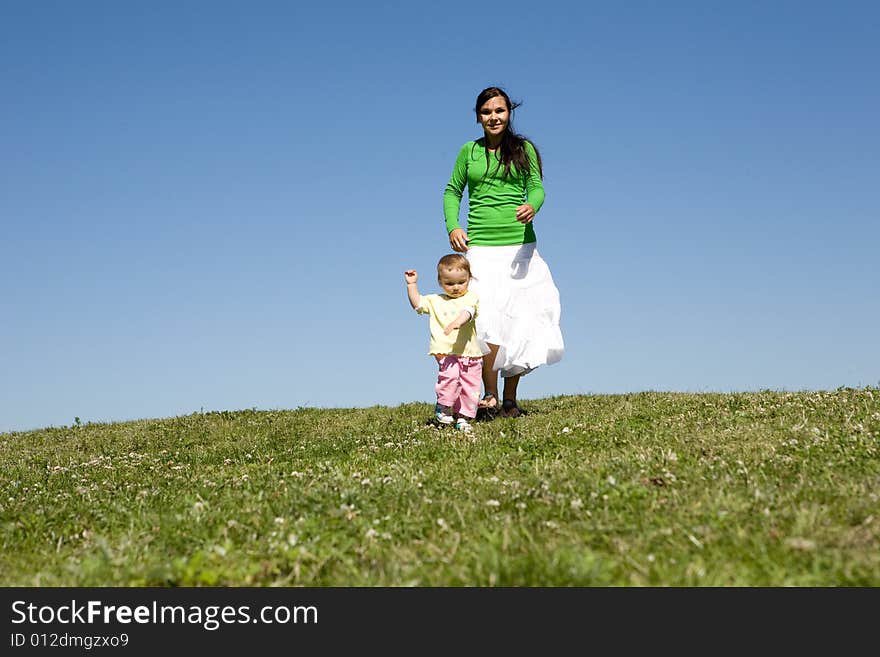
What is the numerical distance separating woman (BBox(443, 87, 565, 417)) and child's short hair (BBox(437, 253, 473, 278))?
54 centimetres

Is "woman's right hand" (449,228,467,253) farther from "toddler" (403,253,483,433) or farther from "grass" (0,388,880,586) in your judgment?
"grass" (0,388,880,586)

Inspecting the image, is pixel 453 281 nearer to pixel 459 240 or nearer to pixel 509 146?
pixel 459 240

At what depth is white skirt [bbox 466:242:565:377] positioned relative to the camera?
14.4 meters

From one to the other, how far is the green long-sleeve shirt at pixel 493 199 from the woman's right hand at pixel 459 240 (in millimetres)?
286

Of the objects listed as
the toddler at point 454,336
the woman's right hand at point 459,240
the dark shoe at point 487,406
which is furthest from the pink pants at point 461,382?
the woman's right hand at point 459,240

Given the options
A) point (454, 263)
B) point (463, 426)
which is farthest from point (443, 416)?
point (454, 263)

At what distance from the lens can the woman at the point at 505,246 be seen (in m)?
14.4

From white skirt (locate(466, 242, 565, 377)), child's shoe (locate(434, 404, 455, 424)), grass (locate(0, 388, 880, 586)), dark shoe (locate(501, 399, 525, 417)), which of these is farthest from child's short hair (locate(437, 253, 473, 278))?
dark shoe (locate(501, 399, 525, 417))

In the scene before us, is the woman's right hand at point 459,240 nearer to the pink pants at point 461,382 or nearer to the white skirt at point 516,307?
the white skirt at point 516,307
